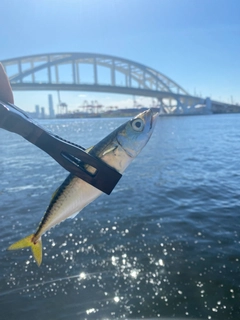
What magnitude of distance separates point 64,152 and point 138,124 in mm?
651

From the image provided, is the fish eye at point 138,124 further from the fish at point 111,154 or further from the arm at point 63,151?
the arm at point 63,151

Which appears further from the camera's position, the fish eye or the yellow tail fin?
the yellow tail fin

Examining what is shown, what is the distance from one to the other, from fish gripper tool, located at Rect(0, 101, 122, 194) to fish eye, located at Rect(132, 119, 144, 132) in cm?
40

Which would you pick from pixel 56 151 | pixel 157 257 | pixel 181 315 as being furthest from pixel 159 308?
pixel 56 151

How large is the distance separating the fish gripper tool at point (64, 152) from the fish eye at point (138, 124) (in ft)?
1.33

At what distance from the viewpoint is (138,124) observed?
227 cm

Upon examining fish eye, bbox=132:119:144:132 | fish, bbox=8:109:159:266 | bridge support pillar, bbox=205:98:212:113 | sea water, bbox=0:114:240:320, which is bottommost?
sea water, bbox=0:114:240:320

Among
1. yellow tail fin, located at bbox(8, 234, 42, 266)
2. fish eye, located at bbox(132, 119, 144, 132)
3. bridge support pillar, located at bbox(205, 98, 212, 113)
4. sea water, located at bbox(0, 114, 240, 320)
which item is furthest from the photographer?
bridge support pillar, located at bbox(205, 98, 212, 113)

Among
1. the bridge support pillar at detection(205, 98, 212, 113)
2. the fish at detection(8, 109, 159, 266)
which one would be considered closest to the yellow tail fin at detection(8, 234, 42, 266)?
the fish at detection(8, 109, 159, 266)

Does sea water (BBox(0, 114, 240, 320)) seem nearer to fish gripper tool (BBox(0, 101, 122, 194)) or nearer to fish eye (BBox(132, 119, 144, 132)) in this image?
fish gripper tool (BBox(0, 101, 122, 194))

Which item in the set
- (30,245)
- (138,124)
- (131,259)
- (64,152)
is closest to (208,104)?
(131,259)

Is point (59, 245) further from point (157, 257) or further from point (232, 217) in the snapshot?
point (232, 217)

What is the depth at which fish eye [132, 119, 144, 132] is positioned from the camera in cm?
227

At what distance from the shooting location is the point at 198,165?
16297 mm
